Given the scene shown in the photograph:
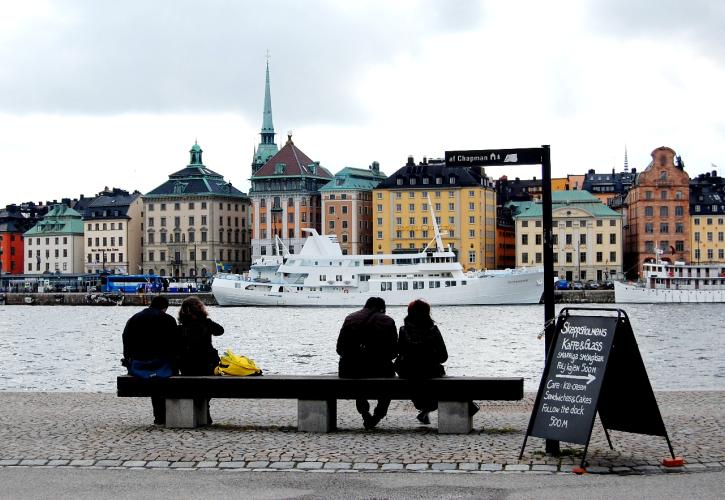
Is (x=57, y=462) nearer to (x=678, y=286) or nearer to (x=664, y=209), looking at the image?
(x=678, y=286)

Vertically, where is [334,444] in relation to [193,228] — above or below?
below

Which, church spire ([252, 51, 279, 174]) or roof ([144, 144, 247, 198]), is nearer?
roof ([144, 144, 247, 198])

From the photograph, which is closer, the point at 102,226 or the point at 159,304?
the point at 159,304

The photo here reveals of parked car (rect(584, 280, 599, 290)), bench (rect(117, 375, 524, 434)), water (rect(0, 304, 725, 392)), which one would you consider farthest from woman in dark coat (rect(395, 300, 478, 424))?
parked car (rect(584, 280, 599, 290))

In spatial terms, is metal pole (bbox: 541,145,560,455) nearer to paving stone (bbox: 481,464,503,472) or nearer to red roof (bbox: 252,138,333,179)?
paving stone (bbox: 481,464,503,472)

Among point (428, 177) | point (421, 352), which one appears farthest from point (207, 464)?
point (428, 177)

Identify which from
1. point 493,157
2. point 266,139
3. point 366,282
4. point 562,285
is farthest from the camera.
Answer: point 266,139

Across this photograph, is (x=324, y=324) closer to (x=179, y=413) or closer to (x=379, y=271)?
(x=379, y=271)

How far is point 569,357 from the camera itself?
12.7m

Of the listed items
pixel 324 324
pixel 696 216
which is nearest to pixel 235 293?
pixel 324 324

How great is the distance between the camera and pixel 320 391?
14.6 meters

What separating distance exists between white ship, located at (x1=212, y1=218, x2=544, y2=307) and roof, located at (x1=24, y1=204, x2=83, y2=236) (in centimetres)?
6679

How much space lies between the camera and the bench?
14.2m

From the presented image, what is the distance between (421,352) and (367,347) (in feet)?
2.39
